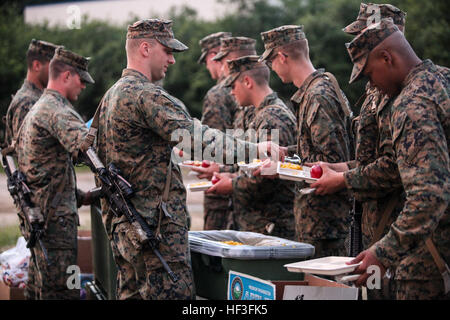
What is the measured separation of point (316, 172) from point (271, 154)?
0.52 meters

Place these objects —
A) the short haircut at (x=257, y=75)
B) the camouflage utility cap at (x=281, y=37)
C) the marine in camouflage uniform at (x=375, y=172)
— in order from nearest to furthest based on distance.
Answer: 1. the marine in camouflage uniform at (x=375, y=172)
2. the camouflage utility cap at (x=281, y=37)
3. the short haircut at (x=257, y=75)

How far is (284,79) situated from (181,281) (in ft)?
6.93

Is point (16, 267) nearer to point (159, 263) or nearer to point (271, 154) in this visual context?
point (159, 263)

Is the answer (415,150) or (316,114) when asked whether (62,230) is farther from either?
(415,150)

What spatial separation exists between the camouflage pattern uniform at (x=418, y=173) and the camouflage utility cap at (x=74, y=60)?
3.24 m

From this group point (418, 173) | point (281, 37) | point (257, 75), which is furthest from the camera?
point (257, 75)

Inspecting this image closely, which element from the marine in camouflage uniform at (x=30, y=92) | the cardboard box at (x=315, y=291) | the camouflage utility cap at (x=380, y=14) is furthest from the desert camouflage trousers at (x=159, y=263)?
the marine in camouflage uniform at (x=30, y=92)

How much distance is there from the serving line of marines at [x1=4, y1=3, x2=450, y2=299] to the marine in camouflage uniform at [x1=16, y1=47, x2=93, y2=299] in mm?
10

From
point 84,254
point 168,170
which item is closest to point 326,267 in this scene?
point 168,170

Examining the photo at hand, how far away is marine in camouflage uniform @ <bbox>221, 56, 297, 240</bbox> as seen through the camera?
223 inches

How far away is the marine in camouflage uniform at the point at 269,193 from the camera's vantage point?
567 centimetres

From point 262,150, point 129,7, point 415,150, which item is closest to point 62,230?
point 262,150

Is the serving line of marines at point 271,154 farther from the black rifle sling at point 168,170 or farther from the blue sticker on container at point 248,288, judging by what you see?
the blue sticker on container at point 248,288

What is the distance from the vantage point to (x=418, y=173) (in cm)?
304
